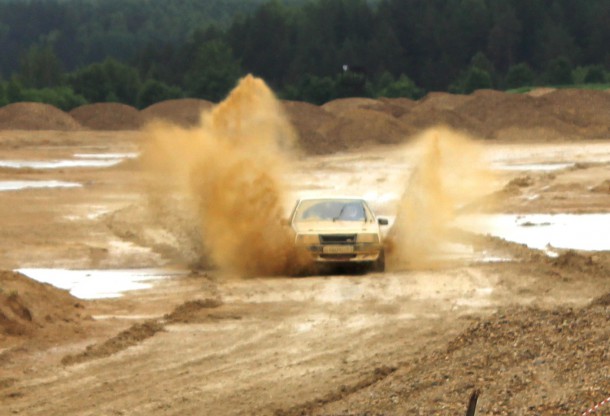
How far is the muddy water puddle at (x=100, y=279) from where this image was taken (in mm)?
20531

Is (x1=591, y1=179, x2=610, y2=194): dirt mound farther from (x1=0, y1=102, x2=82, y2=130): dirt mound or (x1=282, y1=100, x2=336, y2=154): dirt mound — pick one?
(x1=0, y1=102, x2=82, y2=130): dirt mound

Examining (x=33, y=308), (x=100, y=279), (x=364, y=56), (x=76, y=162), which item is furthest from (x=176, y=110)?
(x=33, y=308)

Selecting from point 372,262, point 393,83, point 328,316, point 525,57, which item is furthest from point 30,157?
point 525,57

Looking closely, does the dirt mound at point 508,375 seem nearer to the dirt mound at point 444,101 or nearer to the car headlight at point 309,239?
the car headlight at point 309,239

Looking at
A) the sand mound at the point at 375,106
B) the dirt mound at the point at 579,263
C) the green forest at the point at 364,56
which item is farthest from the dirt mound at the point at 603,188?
the green forest at the point at 364,56

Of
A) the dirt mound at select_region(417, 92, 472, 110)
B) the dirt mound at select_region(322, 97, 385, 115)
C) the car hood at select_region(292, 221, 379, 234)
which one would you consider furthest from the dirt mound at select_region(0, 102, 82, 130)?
the car hood at select_region(292, 221, 379, 234)

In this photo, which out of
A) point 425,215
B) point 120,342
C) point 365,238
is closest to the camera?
point 120,342

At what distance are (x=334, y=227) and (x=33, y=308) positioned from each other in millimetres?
6217

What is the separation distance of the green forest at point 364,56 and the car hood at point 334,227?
100295 mm

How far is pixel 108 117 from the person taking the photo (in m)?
100

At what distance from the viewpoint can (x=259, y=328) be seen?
53.5 ft

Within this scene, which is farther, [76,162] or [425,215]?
[76,162]

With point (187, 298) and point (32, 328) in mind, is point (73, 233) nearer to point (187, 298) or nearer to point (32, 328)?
point (187, 298)

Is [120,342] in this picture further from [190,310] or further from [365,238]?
[365,238]
